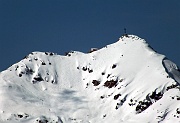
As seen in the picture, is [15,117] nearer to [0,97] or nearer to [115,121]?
[0,97]

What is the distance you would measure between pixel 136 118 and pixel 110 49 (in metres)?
42.6

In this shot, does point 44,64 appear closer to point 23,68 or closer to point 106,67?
point 23,68

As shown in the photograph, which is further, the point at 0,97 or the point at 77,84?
the point at 77,84

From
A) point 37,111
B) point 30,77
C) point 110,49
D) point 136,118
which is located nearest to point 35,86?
point 30,77

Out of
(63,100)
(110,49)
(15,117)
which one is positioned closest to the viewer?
(15,117)

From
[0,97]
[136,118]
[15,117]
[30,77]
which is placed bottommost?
[136,118]

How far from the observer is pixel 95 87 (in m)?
146

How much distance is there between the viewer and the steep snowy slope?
12450 cm

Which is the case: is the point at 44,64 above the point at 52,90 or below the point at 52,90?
above

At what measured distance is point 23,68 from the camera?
494ft

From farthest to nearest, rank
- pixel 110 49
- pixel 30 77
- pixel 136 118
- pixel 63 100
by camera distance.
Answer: pixel 110 49 → pixel 30 77 → pixel 63 100 → pixel 136 118

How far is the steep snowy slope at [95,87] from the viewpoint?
124500 mm

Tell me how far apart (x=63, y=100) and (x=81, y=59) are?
2455 centimetres

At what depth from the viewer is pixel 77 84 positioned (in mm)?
149625
